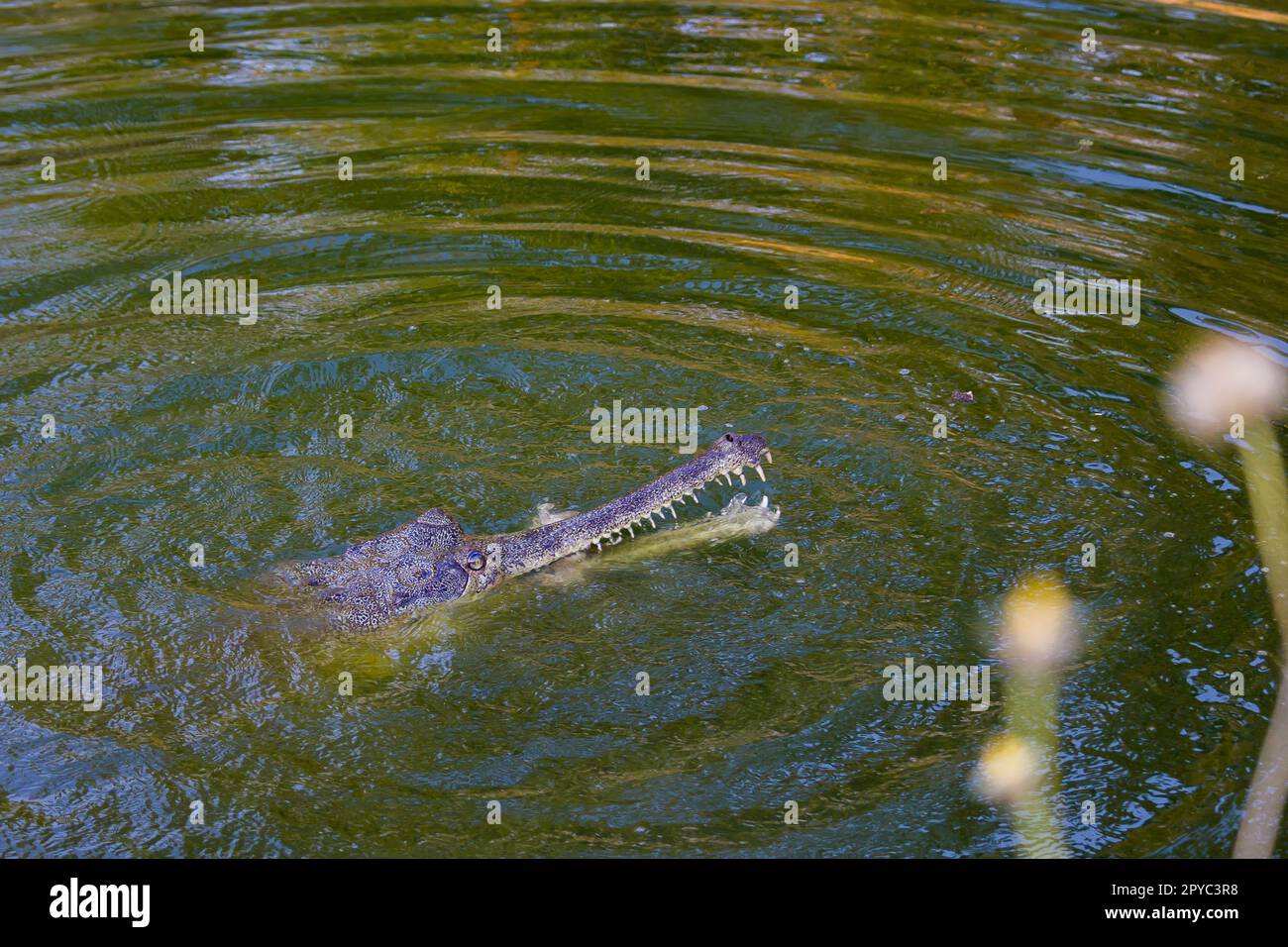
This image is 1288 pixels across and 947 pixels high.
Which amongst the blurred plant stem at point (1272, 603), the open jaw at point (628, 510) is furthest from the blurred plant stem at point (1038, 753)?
the open jaw at point (628, 510)

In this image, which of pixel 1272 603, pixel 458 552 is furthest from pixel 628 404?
pixel 1272 603

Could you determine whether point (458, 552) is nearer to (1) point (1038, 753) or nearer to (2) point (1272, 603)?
(1) point (1038, 753)

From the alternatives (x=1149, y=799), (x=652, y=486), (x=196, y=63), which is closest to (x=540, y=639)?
(x=652, y=486)

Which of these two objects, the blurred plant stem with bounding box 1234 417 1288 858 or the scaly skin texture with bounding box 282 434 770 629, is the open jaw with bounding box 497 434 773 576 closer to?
the scaly skin texture with bounding box 282 434 770 629

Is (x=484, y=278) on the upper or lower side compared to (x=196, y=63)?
lower

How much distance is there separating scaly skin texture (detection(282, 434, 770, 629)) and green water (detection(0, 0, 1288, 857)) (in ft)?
0.52

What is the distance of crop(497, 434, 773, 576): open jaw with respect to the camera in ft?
23.2

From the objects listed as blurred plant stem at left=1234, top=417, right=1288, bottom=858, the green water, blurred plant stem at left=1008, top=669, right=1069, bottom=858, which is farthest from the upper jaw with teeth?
blurred plant stem at left=1234, top=417, right=1288, bottom=858

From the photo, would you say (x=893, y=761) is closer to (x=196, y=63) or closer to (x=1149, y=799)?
(x=1149, y=799)

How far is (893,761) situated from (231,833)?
287cm

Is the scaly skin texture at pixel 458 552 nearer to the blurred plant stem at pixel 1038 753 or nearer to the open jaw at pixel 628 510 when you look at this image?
the open jaw at pixel 628 510
